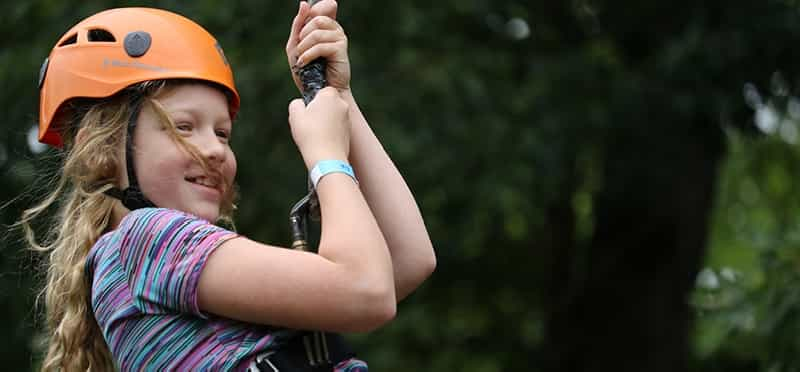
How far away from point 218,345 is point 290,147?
6.62 meters

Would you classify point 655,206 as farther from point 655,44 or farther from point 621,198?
point 655,44

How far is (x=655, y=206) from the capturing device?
977 centimetres

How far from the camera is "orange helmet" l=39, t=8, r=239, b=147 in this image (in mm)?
2850

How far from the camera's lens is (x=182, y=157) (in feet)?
8.95

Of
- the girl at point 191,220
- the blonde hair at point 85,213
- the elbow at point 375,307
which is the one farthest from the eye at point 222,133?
the elbow at point 375,307

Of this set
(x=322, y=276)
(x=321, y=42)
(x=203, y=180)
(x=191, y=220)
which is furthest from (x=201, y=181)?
(x=322, y=276)

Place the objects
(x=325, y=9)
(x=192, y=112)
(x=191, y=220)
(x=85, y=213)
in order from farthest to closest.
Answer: (x=85, y=213)
(x=192, y=112)
(x=325, y=9)
(x=191, y=220)

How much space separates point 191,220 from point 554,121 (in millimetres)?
6614

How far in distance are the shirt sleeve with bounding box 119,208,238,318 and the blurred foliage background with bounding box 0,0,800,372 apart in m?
4.97

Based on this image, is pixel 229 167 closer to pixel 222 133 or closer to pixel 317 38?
pixel 222 133

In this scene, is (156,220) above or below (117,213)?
above

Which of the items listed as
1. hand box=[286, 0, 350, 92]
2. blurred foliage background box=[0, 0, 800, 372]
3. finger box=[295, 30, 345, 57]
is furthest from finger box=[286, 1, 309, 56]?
blurred foliage background box=[0, 0, 800, 372]

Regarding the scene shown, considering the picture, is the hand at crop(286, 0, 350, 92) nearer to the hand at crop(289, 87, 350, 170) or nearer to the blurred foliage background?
the hand at crop(289, 87, 350, 170)

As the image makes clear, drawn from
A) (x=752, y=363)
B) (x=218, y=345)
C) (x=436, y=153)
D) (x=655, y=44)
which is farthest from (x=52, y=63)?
(x=752, y=363)
